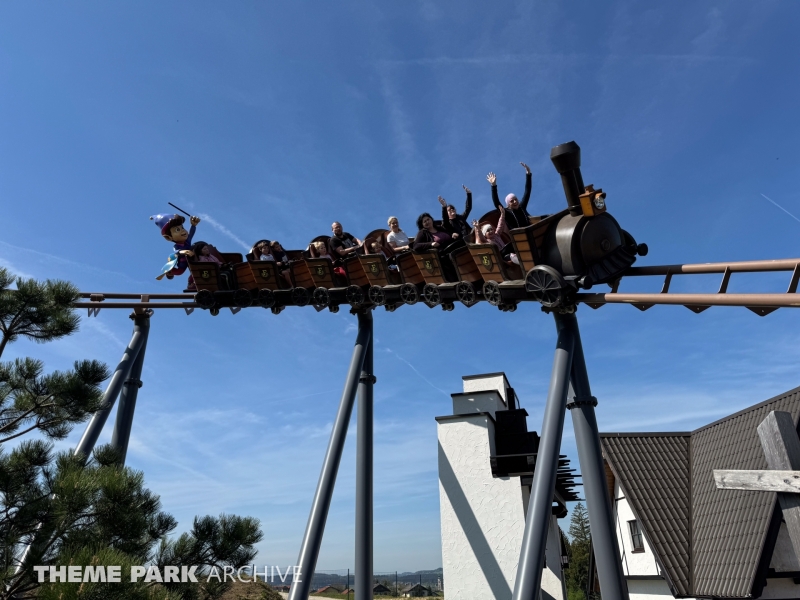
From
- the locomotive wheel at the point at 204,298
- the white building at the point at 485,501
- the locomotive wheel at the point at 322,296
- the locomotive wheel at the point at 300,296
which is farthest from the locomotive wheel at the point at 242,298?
the white building at the point at 485,501

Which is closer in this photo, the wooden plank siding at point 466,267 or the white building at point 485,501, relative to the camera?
the wooden plank siding at point 466,267

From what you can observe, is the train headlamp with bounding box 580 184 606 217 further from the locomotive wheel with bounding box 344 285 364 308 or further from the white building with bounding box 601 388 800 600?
the white building with bounding box 601 388 800 600

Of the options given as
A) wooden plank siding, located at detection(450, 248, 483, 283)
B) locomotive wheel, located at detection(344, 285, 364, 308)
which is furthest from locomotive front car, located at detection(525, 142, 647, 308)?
locomotive wheel, located at detection(344, 285, 364, 308)

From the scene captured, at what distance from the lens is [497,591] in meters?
11.2

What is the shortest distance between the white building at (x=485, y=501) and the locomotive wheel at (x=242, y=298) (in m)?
5.18

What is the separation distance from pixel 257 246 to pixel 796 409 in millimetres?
10948

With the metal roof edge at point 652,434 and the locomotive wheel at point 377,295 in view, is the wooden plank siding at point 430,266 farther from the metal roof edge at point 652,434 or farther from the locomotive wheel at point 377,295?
the metal roof edge at point 652,434

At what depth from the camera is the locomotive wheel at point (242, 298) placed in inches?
429

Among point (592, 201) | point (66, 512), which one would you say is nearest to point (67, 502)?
point (66, 512)

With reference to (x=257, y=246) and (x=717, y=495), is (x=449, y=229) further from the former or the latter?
(x=717, y=495)

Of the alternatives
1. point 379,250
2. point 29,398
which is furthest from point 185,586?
point 379,250

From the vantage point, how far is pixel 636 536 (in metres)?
13.6

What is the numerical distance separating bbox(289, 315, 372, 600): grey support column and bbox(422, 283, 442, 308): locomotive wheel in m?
1.65

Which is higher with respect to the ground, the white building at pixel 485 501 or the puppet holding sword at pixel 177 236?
the puppet holding sword at pixel 177 236
